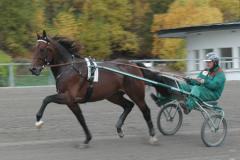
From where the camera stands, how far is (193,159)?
9.13 m

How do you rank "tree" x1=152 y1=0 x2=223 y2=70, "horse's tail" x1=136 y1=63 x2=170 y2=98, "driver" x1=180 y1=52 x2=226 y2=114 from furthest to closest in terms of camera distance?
"tree" x1=152 y1=0 x2=223 y2=70, "horse's tail" x1=136 y1=63 x2=170 y2=98, "driver" x1=180 y1=52 x2=226 y2=114

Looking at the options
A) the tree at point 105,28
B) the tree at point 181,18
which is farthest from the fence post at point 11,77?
the tree at point 181,18

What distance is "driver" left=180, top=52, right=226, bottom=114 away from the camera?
10.6 meters

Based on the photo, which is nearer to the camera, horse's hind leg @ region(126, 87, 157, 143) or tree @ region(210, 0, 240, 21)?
horse's hind leg @ region(126, 87, 157, 143)

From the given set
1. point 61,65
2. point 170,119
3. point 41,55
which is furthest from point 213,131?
point 41,55

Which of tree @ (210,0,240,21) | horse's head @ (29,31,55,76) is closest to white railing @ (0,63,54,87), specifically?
horse's head @ (29,31,55,76)

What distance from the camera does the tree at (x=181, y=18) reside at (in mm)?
38022

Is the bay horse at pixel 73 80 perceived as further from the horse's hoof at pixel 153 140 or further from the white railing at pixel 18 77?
the white railing at pixel 18 77

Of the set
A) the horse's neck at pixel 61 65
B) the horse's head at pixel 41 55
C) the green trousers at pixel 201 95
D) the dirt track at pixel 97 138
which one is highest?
the horse's head at pixel 41 55

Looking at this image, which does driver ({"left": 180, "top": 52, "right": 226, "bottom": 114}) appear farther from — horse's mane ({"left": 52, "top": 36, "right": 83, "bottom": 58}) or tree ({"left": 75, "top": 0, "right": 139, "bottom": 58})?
tree ({"left": 75, "top": 0, "right": 139, "bottom": 58})

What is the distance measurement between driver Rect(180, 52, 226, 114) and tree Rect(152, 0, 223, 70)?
25612mm

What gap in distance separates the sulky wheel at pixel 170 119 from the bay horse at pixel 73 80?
26.9 inches

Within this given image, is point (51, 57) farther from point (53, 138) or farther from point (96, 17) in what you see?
point (96, 17)

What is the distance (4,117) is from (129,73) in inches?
179
